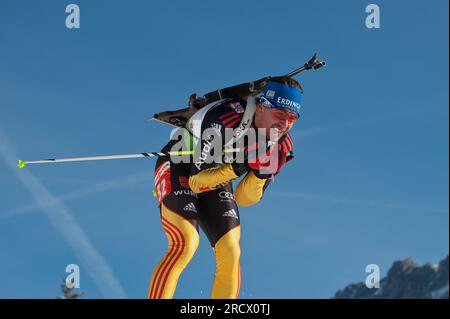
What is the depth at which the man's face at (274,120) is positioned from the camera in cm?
945

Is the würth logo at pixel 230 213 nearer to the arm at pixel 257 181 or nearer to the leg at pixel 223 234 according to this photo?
the leg at pixel 223 234

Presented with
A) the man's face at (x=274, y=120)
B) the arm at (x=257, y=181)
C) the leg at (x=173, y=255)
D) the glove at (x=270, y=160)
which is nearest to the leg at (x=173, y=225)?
the leg at (x=173, y=255)

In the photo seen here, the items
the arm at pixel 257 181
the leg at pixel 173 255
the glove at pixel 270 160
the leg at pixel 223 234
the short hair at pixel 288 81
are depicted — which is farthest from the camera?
Answer: the short hair at pixel 288 81

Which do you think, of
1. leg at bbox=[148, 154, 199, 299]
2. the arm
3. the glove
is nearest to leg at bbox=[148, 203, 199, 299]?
leg at bbox=[148, 154, 199, 299]

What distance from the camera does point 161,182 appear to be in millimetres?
10055

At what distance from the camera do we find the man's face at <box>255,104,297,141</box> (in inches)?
372

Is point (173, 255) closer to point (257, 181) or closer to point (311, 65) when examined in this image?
point (257, 181)

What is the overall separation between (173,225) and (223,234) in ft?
2.17

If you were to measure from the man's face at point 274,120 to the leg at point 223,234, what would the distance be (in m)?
1.04

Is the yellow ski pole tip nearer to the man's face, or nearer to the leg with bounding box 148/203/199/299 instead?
the leg with bounding box 148/203/199/299

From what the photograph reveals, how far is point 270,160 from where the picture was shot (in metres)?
9.27

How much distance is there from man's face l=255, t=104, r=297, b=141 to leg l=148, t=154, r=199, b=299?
52.3 inches
